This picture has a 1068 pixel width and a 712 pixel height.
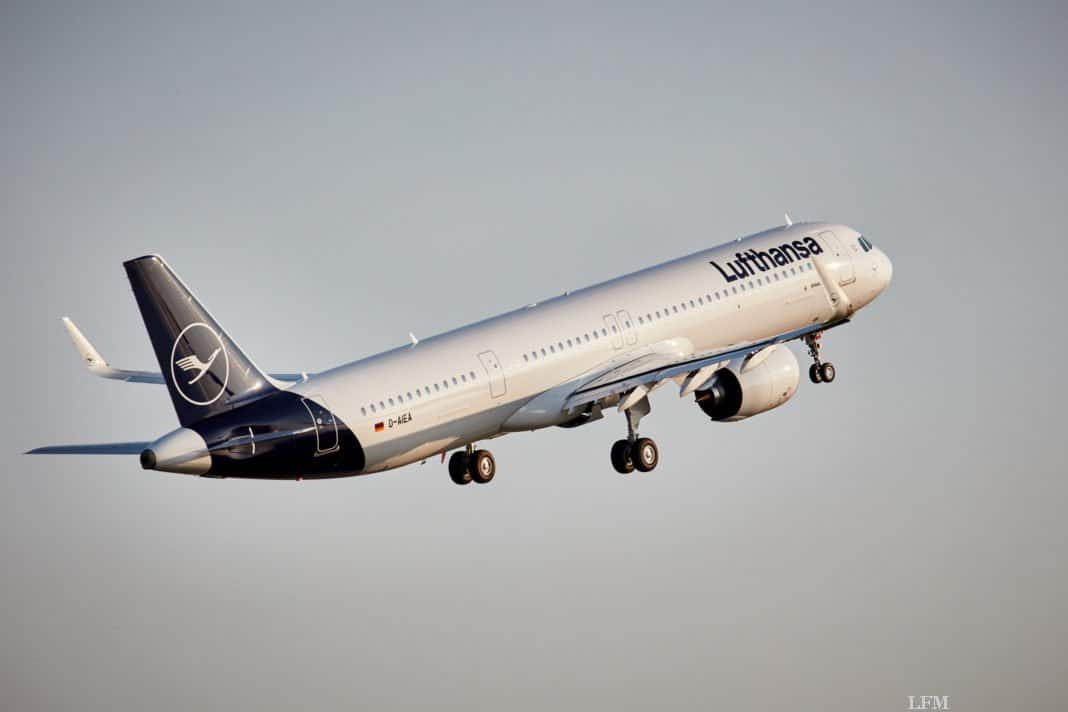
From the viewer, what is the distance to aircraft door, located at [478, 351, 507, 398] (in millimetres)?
72438

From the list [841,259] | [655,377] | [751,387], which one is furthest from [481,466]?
[841,259]

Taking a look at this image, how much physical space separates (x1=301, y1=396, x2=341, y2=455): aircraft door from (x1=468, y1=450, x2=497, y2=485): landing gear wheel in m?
9.06

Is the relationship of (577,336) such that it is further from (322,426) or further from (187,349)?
(187,349)

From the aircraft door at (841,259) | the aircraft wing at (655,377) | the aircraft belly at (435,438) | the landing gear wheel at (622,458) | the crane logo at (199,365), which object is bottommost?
the landing gear wheel at (622,458)

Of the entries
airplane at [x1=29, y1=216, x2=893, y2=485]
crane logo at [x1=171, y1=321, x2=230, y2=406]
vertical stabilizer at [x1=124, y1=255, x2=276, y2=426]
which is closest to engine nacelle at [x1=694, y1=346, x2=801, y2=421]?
airplane at [x1=29, y1=216, x2=893, y2=485]

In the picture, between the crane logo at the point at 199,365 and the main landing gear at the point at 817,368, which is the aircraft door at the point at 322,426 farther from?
the main landing gear at the point at 817,368

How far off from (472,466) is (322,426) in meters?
9.81

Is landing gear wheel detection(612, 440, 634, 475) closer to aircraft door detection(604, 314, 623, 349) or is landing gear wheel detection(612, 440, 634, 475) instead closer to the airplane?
the airplane

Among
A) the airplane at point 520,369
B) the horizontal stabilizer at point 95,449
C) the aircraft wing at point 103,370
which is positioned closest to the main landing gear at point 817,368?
the airplane at point 520,369

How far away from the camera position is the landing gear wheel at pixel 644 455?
250 ft

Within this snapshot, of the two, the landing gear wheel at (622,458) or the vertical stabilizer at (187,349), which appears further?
the landing gear wheel at (622,458)

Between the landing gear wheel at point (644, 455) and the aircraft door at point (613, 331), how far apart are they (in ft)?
11.0

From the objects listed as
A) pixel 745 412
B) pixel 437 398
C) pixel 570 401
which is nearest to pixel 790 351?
pixel 745 412

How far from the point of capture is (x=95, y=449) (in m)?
65.4
